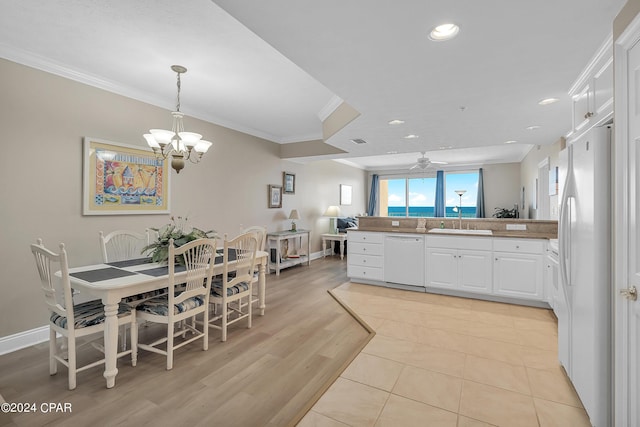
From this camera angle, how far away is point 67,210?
9.98ft

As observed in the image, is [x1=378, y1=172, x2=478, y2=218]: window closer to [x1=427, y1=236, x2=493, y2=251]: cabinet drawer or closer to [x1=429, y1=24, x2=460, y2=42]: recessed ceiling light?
[x1=427, y1=236, x2=493, y2=251]: cabinet drawer

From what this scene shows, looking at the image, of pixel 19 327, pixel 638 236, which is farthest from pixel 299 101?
pixel 19 327

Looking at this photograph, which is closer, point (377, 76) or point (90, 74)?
A: point (377, 76)

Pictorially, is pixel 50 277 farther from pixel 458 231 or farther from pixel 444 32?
pixel 458 231

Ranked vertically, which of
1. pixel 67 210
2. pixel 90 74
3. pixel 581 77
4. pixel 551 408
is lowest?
pixel 551 408

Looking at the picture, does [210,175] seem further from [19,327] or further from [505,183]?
[505,183]

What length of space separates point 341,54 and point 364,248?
3.42 meters

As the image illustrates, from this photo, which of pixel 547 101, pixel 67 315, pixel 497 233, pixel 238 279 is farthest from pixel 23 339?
pixel 497 233

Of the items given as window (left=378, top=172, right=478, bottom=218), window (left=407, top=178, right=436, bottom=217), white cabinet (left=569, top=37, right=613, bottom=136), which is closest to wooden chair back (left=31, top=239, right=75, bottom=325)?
white cabinet (left=569, top=37, right=613, bottom=136)

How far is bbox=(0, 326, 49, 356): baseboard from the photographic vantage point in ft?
8.71

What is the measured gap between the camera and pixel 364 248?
4934mm

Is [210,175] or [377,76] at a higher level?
[377,76]

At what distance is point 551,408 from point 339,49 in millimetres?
2678

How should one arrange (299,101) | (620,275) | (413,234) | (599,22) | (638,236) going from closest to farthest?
(638,236), (620,275), (599,22), (299,101), (413,234)
